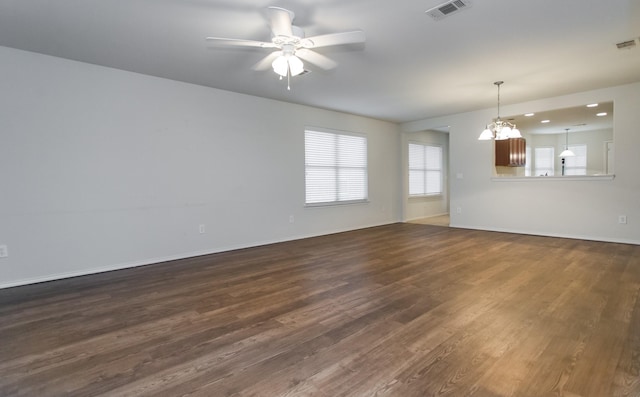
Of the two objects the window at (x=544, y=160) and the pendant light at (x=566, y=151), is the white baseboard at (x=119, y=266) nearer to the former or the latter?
the pendant light at (x=566, y=151)

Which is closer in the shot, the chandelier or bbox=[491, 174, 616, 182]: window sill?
the chandelier

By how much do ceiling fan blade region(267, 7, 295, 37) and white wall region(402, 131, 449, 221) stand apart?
6.03 m

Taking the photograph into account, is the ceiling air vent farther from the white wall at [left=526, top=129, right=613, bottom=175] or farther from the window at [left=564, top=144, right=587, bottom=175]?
the window at [left=564, top=144, right=587, bottom=175]

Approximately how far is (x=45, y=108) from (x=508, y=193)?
751 centimetres

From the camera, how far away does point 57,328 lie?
2.33 metres

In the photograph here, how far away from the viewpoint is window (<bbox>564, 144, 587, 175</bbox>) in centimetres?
949

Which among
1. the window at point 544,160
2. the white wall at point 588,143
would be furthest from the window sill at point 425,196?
the window at point 544,160

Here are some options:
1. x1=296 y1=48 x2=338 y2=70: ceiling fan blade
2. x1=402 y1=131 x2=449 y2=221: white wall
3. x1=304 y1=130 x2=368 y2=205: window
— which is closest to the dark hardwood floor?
x1=296 y1=48 x2=338 y2=70: ceiling fan blade

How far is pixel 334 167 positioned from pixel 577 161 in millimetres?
8435

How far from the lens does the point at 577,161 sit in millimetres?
9656

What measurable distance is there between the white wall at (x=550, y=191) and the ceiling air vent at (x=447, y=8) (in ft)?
13.9

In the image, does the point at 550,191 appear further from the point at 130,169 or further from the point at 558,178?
the point at 130,169

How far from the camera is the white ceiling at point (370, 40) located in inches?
102

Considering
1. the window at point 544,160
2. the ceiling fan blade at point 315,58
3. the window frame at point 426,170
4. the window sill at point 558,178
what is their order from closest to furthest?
the ceiling fan blade at point 315,58 < the window sill at point 558,178 < the window frame at point 426,170 < the window at point 544,160
